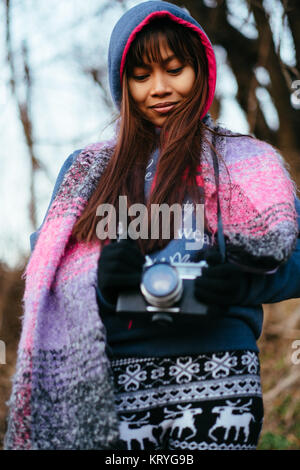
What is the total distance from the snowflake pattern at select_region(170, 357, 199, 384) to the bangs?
867 millimetres

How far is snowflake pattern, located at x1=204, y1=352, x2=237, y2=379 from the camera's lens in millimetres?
1217

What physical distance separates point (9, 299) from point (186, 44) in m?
4.16

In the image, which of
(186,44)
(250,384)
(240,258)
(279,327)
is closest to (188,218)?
(240,258)

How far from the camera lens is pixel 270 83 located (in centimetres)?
416

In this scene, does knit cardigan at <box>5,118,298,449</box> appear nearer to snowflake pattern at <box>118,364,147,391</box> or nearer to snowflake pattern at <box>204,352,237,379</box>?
snowflake pattern at <box>118,364,147,391</box>

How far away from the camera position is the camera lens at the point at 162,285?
42.4 inches

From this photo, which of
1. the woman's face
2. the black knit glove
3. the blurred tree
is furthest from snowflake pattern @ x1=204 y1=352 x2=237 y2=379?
the blurred tree

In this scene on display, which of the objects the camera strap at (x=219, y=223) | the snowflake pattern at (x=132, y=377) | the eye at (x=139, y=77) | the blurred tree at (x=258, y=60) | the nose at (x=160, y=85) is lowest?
the snowflake pattern at (x=132, y=377)

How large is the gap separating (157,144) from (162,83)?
183 mm

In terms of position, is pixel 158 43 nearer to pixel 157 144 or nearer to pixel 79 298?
pixel 157 144

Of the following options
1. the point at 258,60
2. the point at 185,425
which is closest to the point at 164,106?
the point at 185,425

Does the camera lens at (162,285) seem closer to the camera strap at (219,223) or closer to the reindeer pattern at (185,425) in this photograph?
the camera strap at (219,223)

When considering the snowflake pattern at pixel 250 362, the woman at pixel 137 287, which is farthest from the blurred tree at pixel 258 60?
the snowflake pattern at pixel 250 362

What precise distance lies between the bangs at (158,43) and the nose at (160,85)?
4cm
